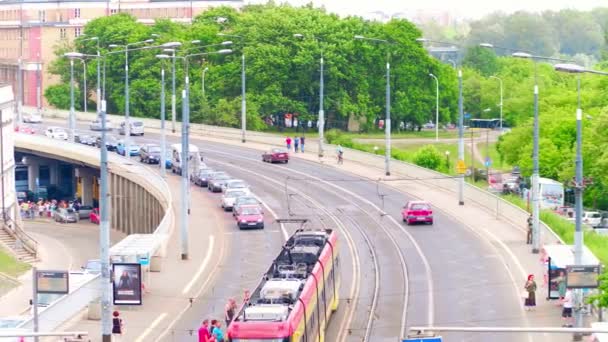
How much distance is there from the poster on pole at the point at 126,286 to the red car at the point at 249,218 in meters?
20.4

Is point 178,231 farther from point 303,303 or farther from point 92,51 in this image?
point 92,51

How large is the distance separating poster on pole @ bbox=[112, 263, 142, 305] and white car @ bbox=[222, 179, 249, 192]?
2950 cm

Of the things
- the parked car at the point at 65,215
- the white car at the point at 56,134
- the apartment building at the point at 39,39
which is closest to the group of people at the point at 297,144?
the parked car at the point at 65,215

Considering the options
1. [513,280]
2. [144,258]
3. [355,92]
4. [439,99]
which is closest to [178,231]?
[144,258]

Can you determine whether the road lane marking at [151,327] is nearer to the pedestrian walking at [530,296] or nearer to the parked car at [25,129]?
the pedestrian walking at [530,296]

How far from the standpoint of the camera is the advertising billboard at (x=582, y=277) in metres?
44.6

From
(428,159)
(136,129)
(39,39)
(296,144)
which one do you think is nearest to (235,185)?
(296,144)

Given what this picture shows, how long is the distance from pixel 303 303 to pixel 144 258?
57.3 feet

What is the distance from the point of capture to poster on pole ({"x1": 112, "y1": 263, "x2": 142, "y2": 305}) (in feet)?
175

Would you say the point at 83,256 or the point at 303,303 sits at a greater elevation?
the point at 303,303

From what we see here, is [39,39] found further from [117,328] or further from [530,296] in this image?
[117,328]

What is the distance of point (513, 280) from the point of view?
59.3m

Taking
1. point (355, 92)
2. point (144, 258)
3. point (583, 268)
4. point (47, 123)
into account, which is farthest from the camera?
point (47, 123)

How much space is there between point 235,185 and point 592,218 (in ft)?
71.1
